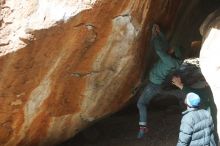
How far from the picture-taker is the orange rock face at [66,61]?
6.69 m

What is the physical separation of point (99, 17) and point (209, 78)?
1718mm

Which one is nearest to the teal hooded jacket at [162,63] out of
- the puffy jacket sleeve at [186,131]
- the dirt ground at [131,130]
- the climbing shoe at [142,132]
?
the climbing shoe at [142,132]

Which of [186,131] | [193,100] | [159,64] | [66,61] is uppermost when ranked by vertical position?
[66,61]

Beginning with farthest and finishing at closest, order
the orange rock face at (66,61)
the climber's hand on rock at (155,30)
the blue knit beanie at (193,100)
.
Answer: the climber's hand on rock at (155,30)
the orange rock face at (66,61)
the blue knit beanie at (193,100)

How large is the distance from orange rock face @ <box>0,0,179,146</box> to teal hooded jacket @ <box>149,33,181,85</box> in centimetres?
26

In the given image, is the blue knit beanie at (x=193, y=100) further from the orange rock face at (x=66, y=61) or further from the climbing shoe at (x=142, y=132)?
the climbing shoe at (x=142, y=132)

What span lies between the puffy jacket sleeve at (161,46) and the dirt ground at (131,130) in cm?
160

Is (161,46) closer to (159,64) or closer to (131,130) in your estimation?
(159,64)

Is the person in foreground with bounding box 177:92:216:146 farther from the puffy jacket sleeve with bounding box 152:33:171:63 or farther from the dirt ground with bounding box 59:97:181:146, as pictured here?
the dirt ground with bounding box 59:97:181:146

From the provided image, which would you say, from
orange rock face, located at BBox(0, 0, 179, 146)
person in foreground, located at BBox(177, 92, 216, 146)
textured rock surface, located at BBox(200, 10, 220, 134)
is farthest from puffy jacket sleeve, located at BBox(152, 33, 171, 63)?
person in foreground, located at BBox(177, 92, 216, 146)

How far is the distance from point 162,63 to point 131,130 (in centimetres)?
206

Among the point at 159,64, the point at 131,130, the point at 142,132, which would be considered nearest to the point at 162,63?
the point at 159,64

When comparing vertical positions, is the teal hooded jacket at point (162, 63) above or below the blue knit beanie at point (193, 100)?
above

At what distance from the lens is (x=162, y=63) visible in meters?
7.88
